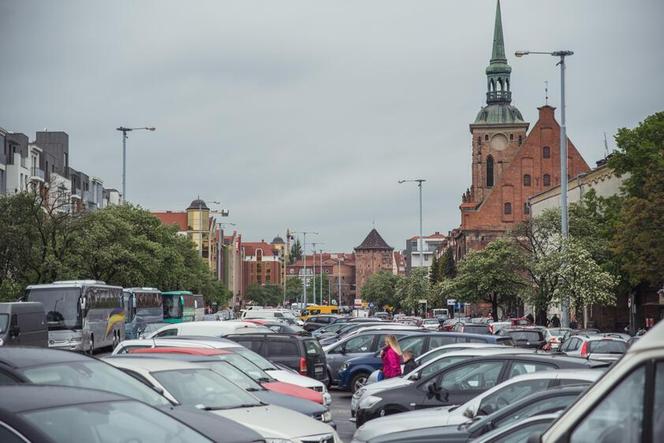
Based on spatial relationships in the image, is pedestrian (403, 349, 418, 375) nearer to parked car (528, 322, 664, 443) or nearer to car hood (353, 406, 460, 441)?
car hood (353, 406, 460, 441)

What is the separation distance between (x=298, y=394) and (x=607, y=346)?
13.5m

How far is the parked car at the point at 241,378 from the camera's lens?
47.2 feet

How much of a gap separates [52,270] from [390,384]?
39569 mm

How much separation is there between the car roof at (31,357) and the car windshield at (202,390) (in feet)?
5.05

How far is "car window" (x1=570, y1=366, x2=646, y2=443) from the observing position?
4297mm

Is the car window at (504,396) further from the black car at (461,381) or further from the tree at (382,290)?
the tree at (382,290)

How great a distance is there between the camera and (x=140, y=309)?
194ft

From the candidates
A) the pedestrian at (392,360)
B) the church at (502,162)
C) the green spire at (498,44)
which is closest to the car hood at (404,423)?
the pedestrian at (392,360)

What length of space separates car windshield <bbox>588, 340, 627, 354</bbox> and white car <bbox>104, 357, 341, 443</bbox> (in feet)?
55.6

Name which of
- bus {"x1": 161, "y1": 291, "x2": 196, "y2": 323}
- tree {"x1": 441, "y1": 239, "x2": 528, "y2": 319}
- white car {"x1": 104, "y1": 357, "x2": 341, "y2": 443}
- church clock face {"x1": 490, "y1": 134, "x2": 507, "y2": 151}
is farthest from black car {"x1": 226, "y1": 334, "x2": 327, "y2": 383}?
church clock face {"x1": 490, "y1": 134, "x2": 507, "y2": 151}

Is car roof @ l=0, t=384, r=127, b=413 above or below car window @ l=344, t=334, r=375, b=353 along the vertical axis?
above

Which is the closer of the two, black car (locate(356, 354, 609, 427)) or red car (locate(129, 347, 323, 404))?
black car (locate(356, 354, 609, 427))

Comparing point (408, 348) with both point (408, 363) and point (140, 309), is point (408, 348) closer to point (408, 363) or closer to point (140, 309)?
point (408, 363)

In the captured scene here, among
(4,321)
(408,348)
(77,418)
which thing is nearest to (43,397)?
(77,418)
